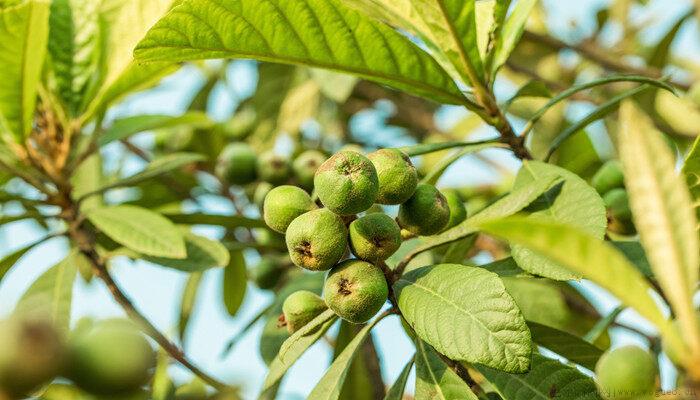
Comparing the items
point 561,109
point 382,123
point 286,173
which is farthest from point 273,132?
point 561,109

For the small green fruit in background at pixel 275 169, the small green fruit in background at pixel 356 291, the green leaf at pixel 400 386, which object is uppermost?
the small green fruit in background at pixel 275 169

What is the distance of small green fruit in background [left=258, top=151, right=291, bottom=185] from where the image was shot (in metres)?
3.05

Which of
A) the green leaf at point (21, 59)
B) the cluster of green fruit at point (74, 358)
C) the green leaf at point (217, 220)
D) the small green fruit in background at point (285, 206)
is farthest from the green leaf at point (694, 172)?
the green leaf at point (21, 59)

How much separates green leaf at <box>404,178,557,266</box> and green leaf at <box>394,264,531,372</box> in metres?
0.14

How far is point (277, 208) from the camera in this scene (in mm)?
1552

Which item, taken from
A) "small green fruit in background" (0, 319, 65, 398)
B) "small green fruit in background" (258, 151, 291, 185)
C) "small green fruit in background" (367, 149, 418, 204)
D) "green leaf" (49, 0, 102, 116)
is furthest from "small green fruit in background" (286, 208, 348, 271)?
"small green fruit in background" (258, 151, 291, 185)

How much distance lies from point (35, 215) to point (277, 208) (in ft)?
3.58

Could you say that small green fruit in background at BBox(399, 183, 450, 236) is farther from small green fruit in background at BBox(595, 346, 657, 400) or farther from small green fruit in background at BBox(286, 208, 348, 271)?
small green fruit in background at BBox(595, 346, 657, 400)

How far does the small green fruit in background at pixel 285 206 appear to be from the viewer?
155cm

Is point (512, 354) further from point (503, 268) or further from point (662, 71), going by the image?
point (662, 71)

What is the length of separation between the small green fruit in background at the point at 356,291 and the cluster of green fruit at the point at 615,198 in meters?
0.87

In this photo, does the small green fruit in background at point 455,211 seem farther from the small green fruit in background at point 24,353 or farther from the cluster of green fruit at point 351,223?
the small green fruit in background at point 24,353

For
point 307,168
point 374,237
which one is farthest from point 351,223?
point 307,168

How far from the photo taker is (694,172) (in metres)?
1.56
